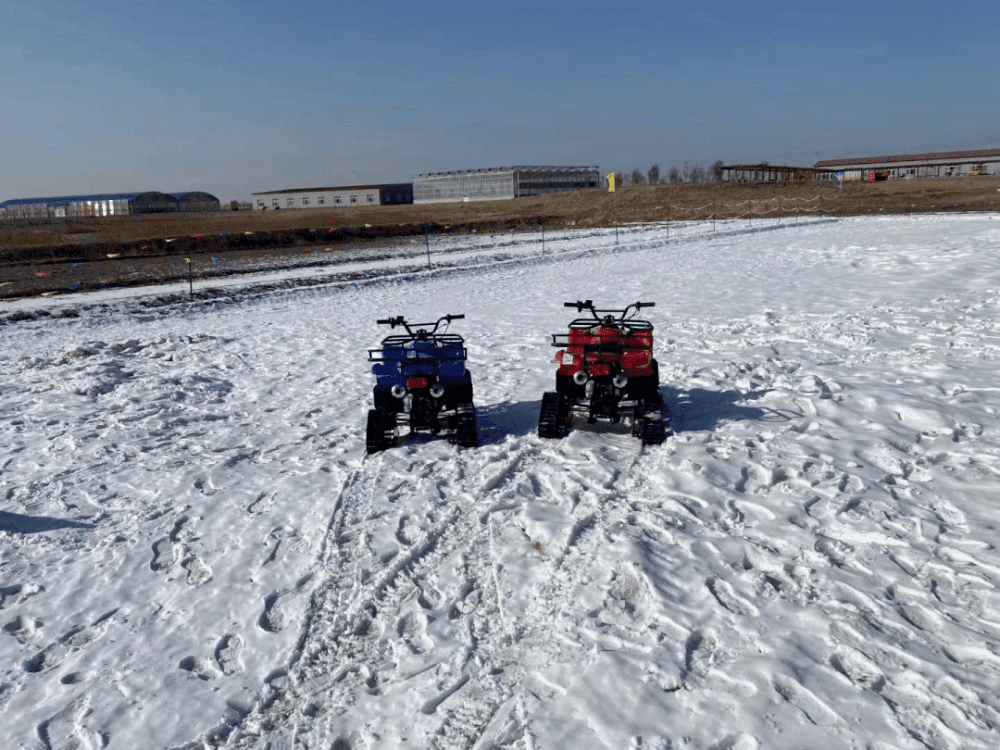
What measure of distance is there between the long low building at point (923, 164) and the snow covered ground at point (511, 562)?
112361 mm

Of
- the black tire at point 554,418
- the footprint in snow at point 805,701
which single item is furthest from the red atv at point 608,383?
the footprint in snow at point 805,701

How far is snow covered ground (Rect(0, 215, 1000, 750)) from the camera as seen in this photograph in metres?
4.50

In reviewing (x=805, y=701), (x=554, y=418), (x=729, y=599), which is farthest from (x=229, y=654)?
(x=554, y=418)

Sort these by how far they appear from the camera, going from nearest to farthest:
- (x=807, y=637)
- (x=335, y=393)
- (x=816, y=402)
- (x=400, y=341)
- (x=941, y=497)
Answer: (x=807, y=637), (x=941, y=497), (x=400, y=341), (x=816, y=402), (x=335, y=393)

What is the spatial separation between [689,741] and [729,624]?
117 cm

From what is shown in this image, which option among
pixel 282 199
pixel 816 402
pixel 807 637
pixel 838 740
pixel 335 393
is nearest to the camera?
pixel 838 740

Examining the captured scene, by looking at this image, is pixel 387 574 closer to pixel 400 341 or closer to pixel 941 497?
pixel 400 341

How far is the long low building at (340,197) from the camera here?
420 feet

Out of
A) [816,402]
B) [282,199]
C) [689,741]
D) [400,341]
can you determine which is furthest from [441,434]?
[282,199]

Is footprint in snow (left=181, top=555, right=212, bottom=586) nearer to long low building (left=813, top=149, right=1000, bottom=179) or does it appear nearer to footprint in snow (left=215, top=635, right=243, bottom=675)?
footprint in snow (left=215, top=635, right=243, bottom=675)

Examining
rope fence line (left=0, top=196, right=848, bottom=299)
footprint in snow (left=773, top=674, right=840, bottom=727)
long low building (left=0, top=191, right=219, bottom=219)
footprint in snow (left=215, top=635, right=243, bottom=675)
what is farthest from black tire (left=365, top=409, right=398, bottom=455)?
long low building (left=0, top=191, right=219, bottom=219)

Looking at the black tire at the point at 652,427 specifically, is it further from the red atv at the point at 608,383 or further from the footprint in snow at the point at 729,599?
the footprint in snow at the point at 729,599

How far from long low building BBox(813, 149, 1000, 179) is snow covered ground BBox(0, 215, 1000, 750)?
369ft

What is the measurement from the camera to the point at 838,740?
415 centimetres
